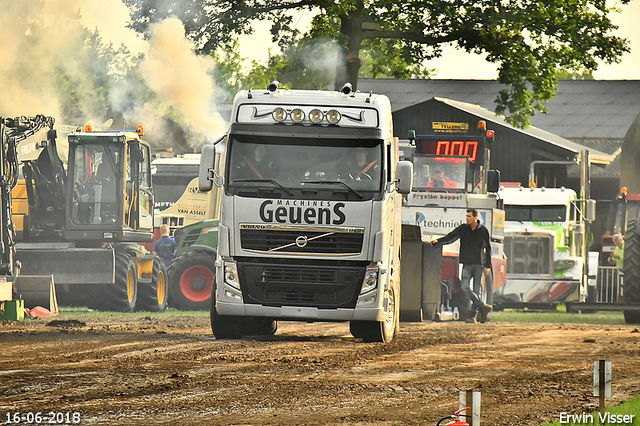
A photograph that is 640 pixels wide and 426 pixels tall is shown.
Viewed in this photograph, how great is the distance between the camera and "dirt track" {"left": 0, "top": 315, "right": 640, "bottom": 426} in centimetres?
903

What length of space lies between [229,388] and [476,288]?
11.5 meters

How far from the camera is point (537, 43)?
2766cm

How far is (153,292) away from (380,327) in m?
9.67

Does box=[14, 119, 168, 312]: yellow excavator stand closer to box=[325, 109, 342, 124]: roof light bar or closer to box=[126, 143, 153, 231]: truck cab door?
box=[126, 143, 153, 231]: truck cab door

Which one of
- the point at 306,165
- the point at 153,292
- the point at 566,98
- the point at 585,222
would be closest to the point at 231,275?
the point at 306,165

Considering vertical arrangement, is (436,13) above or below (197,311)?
above

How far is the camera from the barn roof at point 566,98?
1928 inches

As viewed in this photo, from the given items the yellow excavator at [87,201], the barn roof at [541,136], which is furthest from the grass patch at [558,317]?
the barn roof at [541,136]

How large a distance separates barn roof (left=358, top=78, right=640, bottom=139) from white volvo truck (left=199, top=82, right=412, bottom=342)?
34.6m

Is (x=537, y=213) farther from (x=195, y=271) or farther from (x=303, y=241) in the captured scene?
(x=303, y=241)

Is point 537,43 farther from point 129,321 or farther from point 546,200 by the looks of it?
point 129,321

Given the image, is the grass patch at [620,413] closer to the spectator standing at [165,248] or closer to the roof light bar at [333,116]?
the roof light bar at [333,116]

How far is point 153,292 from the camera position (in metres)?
23.3

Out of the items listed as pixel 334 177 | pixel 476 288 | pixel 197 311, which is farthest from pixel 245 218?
pixel 197 311
